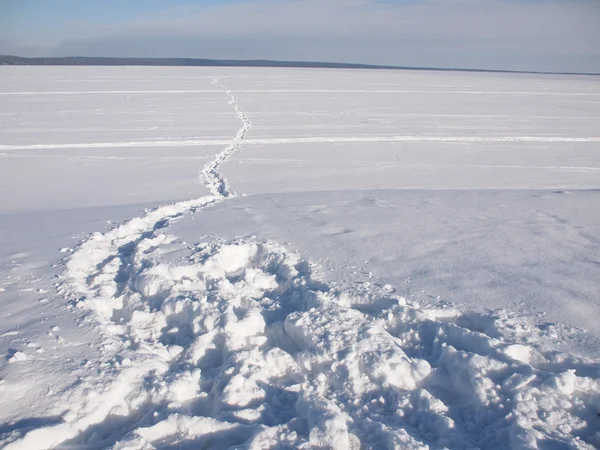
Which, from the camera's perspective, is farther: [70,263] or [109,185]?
[109,185]

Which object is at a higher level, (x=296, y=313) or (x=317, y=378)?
(x=296, y=313)

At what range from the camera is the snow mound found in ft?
7.68

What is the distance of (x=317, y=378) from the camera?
2.77 meters

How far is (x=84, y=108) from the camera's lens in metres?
16.0

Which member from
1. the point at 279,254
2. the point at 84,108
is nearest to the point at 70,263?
the point at 279,254

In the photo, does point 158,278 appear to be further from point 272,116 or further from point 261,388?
point 272,116

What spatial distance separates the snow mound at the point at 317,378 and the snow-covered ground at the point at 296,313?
0.4 inches

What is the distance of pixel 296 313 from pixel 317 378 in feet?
1.86

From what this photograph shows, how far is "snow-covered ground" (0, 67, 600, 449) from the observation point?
242 cm

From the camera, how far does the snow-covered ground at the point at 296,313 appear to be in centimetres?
242

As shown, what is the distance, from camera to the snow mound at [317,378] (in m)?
2.34

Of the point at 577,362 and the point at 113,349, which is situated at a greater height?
the point at 577,362

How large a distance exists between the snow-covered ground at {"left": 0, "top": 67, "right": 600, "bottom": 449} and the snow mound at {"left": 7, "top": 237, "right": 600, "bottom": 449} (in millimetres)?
10

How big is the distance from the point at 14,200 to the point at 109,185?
1240 millimetres
